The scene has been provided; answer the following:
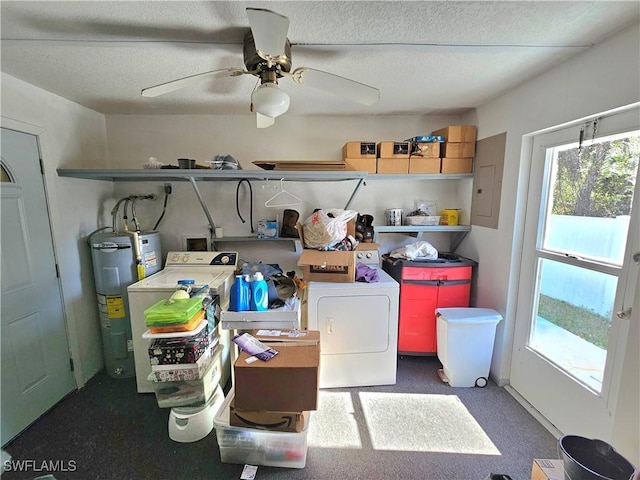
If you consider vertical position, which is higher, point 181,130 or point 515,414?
point 181,130

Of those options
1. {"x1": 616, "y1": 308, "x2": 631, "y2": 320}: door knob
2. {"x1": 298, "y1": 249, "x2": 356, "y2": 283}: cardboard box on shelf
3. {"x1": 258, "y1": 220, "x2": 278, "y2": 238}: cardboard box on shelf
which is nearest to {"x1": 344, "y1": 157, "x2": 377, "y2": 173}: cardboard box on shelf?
{"x1": 298, "y1": 249, "x2": 356, "y2": 283}: cardboard box on shelf

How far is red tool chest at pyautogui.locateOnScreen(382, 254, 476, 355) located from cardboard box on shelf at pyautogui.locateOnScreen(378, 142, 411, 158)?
942mm

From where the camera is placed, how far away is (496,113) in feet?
7.14

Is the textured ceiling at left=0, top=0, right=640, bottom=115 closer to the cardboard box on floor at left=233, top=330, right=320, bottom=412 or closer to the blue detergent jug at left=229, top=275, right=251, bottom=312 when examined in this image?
the blue detergent jug at left=229, top=275, right=251, bottom=312

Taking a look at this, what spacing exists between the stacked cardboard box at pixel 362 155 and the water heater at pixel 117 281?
191 centimetres

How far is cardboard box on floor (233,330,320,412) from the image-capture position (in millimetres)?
1440

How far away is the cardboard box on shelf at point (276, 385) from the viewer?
1.44 m

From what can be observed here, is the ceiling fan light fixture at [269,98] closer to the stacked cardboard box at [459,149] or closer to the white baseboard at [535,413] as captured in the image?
the stacked cardboard box at [459,149]

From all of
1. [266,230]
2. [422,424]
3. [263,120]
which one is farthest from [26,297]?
[422,424]

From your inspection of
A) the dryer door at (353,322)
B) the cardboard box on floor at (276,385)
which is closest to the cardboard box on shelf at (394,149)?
the dryer door at (353,322)

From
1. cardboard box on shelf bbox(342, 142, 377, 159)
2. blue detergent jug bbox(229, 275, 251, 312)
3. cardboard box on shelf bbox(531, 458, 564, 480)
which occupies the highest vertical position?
cardboard box on shelf bbox(342, 142, 377, 159)

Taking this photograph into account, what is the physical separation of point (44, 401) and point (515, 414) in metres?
3.28

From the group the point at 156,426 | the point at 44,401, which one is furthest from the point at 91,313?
the point at 156,426

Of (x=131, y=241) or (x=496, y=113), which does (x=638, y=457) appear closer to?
(x=496, y=113)
